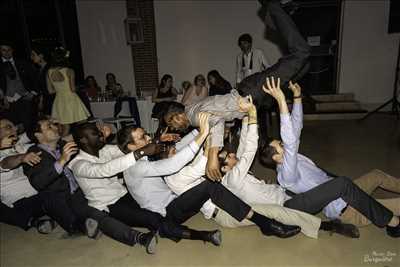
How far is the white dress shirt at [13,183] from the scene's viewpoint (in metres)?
2.47

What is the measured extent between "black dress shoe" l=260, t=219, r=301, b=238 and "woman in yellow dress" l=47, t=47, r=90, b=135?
3122 mm

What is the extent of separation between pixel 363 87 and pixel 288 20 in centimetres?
509

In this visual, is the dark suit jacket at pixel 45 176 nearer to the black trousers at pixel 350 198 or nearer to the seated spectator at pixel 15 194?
the seated spectator at pixel 15 194

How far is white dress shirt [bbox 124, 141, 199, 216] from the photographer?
6.73 ft

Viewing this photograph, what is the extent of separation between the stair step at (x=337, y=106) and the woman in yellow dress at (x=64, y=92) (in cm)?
462

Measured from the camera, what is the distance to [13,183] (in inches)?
98.6

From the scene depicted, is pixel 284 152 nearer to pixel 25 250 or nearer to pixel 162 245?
pixel 162 245

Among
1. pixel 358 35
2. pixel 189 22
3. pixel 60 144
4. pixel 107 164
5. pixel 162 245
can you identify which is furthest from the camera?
pixel 189 22

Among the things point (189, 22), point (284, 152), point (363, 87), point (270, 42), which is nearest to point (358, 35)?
point (363, 87)

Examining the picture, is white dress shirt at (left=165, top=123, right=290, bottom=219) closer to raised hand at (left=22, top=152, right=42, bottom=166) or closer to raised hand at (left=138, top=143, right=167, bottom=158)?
raised hand at (left=138, top=143, right=167, bottom=158)

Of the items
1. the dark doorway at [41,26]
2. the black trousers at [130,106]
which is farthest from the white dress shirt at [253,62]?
the dark doorway at [41,26]

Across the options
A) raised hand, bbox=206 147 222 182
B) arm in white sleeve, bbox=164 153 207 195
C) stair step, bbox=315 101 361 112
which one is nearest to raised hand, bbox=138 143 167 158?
arm in white sleeve, bbox=164 153 207 195

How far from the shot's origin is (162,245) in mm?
2324

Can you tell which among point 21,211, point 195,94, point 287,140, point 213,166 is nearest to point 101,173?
point 213,166
